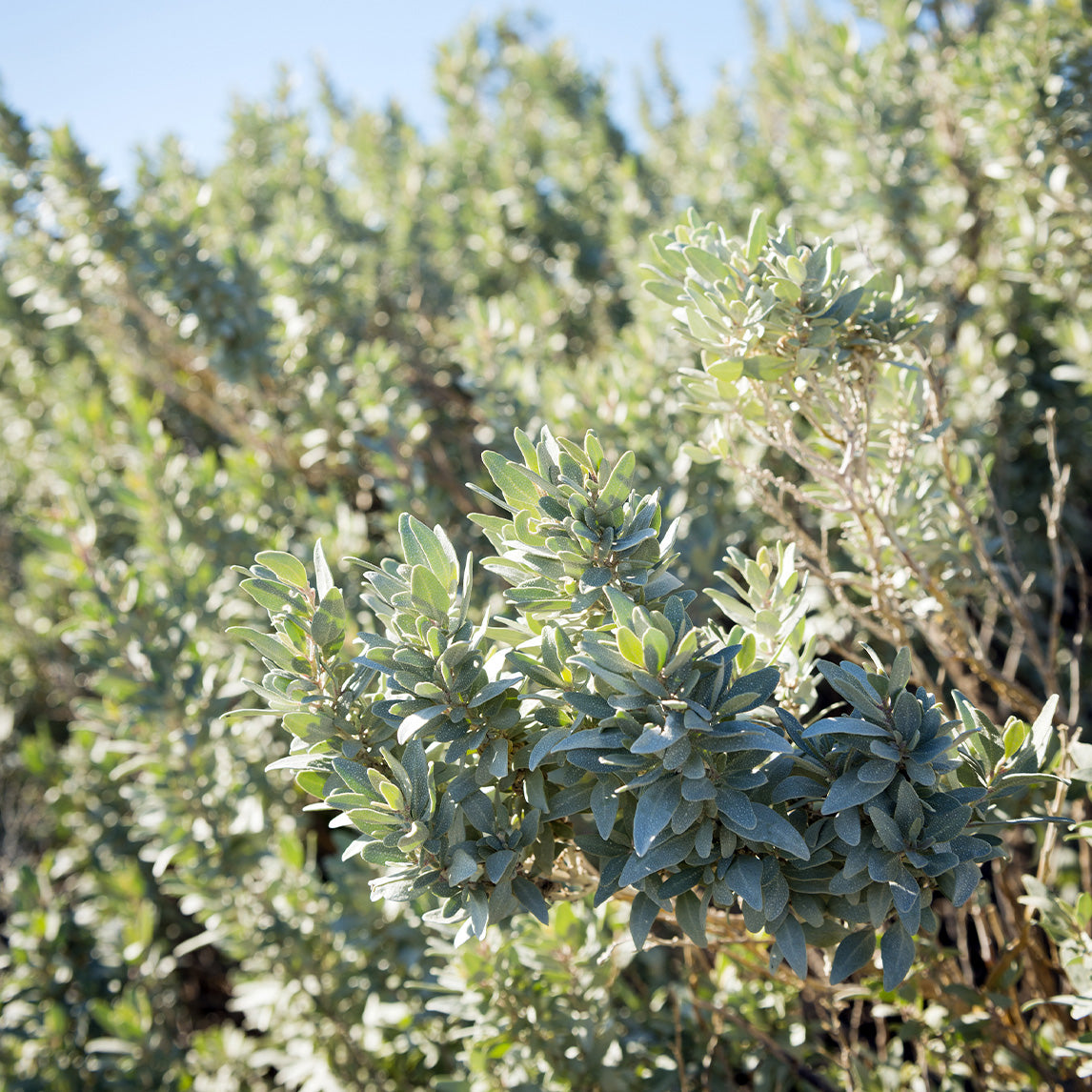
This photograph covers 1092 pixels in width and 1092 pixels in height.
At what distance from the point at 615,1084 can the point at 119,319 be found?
16.7 feet

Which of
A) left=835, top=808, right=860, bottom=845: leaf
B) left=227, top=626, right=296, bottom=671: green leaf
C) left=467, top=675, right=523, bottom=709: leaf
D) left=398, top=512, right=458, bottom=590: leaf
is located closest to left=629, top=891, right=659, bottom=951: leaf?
left=835, top=808, right=860, bottom=845: leaf

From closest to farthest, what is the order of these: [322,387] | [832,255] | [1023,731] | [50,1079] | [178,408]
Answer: [1023,731]
[832,255]
[50,1079]
[322,387]
[178,408]

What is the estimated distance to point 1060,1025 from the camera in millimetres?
2143

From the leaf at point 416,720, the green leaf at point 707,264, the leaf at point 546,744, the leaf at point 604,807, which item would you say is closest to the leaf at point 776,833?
the leaf at point 604,807

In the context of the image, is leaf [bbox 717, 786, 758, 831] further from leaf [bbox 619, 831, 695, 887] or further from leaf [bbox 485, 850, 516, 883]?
leaf [bbox 485, 850, 516, 883]

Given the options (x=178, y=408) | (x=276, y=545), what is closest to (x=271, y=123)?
(x=178, y=408)

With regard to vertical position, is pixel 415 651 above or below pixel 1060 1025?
above

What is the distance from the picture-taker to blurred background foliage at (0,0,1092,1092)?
2510 millimetres

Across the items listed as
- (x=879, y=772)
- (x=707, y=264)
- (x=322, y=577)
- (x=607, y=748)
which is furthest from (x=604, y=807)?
(x=707, y=264)

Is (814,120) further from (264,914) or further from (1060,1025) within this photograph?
(264,914)

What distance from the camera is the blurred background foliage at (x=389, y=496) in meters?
2.51

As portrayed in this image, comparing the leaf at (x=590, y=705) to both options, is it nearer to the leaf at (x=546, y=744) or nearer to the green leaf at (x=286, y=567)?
the leaf at (x=546, y=744)

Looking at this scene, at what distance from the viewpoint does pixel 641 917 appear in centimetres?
149

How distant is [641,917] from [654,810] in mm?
294
